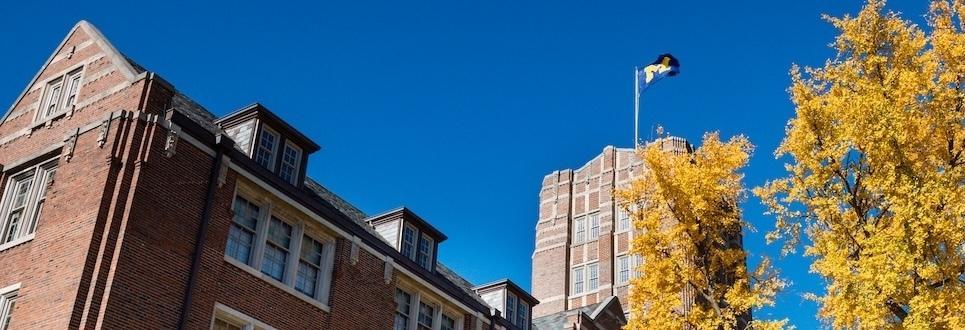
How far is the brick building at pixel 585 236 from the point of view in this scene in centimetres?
4691

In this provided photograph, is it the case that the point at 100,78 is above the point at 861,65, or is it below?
below

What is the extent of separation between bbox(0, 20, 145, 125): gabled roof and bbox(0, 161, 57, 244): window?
250cm

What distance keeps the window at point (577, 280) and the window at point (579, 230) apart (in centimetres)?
190

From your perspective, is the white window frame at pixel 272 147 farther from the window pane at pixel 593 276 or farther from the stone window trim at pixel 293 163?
the window pane at pixel 593 276

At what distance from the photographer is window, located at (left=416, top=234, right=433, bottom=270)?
26.3 metres

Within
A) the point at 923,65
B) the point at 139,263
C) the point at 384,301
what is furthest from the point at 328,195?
the point at 923,65

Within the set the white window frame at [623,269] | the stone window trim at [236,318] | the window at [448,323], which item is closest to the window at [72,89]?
the stone window trim at [236,318]

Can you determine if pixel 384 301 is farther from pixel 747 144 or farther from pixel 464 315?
pixel 747 144

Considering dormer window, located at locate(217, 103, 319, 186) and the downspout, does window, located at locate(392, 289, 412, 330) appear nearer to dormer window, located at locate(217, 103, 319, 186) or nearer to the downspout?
dormer window, located at locate(217, 103, 319, 186)

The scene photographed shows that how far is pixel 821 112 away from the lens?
64.8ft

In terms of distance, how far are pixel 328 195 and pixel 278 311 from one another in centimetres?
657

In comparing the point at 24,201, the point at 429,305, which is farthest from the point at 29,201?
the point at 429,305

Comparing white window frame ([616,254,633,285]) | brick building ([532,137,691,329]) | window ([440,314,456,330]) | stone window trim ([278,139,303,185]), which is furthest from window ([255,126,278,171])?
white window frame ([616,254,633,285])

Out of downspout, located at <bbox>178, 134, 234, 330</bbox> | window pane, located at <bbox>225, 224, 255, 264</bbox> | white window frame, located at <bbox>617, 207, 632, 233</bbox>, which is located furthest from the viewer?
white window frame, located at <bbox>617, 207, 632, 233</bbox>
